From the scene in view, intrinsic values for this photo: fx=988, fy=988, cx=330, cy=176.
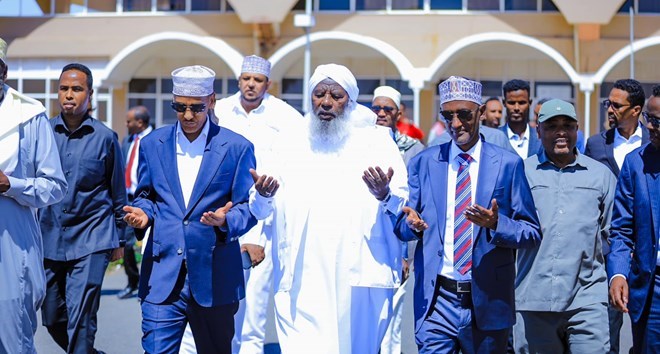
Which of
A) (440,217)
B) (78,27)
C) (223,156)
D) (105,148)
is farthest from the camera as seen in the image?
(78,27)

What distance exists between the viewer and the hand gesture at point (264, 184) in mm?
5824

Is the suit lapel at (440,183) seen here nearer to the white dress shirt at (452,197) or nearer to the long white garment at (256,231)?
the white dress shirt at (452,197)

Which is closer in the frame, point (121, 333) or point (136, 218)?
point (136, 218)

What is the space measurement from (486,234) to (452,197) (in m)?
0.31

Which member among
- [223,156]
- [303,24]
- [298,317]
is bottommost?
[298,317]

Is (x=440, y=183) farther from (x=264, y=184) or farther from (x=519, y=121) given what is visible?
(x=519, y=121)

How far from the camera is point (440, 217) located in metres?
5.67

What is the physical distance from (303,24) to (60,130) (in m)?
16.1

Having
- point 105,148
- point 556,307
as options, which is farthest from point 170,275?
point 556,307

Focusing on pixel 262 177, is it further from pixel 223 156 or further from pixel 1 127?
pixel 1 127

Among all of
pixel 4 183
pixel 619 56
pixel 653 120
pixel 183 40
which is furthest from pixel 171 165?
pixel 183 40

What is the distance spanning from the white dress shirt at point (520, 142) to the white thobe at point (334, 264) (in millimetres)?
3156

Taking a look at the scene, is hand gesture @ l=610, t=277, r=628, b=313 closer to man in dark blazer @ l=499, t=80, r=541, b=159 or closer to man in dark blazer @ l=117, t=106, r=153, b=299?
man in dark blazer @ l=499, t=80, r=541, b=159

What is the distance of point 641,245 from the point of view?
5758 millimetres
